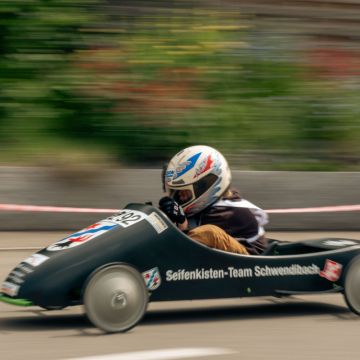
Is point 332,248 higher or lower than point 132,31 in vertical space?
lower

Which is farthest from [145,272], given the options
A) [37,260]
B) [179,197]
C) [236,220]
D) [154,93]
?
[154,93]

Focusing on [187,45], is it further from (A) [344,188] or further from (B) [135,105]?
(A) [344,188]

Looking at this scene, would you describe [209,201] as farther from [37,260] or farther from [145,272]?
[37,260]

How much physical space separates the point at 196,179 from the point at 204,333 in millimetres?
1049

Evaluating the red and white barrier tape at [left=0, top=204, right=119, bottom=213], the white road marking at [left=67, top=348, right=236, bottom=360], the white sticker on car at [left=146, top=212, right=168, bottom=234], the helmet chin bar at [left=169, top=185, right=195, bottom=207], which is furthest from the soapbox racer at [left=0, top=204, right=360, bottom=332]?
the red and white barrier tape at [left=0, top=204, right=119, bottom=213]

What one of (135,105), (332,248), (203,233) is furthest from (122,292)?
(135,105)

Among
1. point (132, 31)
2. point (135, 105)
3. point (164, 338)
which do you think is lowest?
point (164, 338)

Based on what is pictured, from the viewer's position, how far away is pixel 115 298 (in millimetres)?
5941

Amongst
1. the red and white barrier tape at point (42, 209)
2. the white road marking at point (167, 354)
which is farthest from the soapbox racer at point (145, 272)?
the red and white barrier tape at point (42, 209)

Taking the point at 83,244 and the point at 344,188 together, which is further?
the point at 344,188

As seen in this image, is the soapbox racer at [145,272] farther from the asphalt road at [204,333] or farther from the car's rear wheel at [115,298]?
the asphalt road at [204,333]

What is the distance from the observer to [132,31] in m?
13.6

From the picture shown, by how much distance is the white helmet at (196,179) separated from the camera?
6605 mm

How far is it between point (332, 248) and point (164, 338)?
1.50 meters
